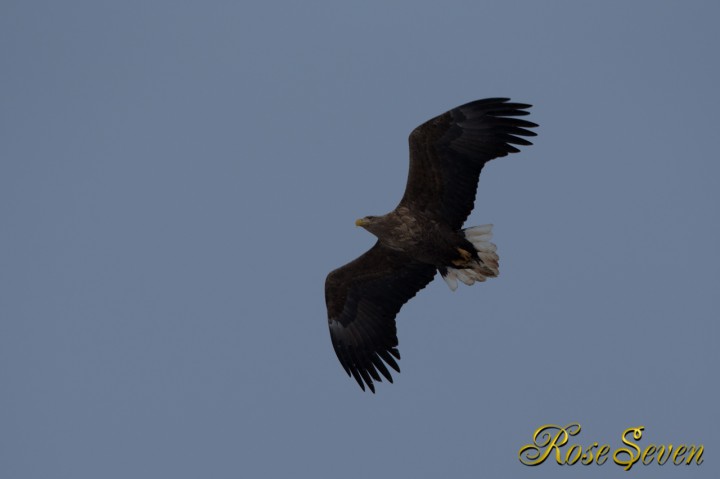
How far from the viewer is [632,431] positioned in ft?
43.1

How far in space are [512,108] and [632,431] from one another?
4.36m

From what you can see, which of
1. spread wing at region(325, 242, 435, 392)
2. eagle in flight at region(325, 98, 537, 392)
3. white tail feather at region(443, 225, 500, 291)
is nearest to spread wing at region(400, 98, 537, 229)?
eagle in flight at region(325, 98, 537, 392)

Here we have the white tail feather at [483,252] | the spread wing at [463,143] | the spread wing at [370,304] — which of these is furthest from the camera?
the spread wing at [370,304]

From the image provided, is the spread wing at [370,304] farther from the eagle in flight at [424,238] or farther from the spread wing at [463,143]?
the spread wing at [463,143]

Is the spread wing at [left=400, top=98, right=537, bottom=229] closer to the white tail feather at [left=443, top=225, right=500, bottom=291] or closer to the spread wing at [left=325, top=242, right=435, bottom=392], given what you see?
the white tail feather at [left=443, top=225, right=500, bottom=291]

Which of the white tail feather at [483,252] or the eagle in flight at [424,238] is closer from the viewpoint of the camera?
the eagle in flight at [424,238]

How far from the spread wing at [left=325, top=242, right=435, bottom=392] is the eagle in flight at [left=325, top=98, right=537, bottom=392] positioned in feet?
0.04

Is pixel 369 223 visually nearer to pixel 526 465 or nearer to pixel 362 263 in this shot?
pixel 362 263

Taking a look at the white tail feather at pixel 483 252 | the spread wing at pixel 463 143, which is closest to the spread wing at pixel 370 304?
the white tail feather at pixel 483 252

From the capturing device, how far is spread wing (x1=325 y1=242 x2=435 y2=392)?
13.6 m

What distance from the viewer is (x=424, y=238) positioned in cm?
1280

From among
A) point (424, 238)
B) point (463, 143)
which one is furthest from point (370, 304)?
point (463, 143)

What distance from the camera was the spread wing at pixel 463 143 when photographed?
1251cm

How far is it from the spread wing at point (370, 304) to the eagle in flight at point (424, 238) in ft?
0.04
